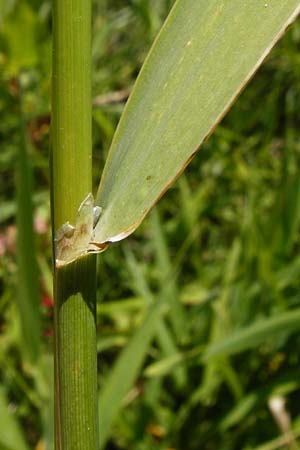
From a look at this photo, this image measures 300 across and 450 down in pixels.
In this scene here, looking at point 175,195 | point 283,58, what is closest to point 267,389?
point 175,195

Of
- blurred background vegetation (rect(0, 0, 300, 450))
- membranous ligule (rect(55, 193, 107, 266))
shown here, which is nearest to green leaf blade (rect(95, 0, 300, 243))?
membranous ligule (rect(55, 193, 107, 266))

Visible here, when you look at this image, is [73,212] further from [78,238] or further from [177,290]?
[177,290]

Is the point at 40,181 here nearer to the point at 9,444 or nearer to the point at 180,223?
the point at 180,223

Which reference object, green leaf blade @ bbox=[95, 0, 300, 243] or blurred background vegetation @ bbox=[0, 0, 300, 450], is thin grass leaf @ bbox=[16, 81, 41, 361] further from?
green leaf blade @ bbox=[95, 0, 300, 243]

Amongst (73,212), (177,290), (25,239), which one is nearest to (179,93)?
(73,212)

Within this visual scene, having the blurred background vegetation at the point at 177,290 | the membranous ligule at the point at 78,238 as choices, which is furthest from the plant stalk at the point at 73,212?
the blurred background vegetation at the point at 177,290
